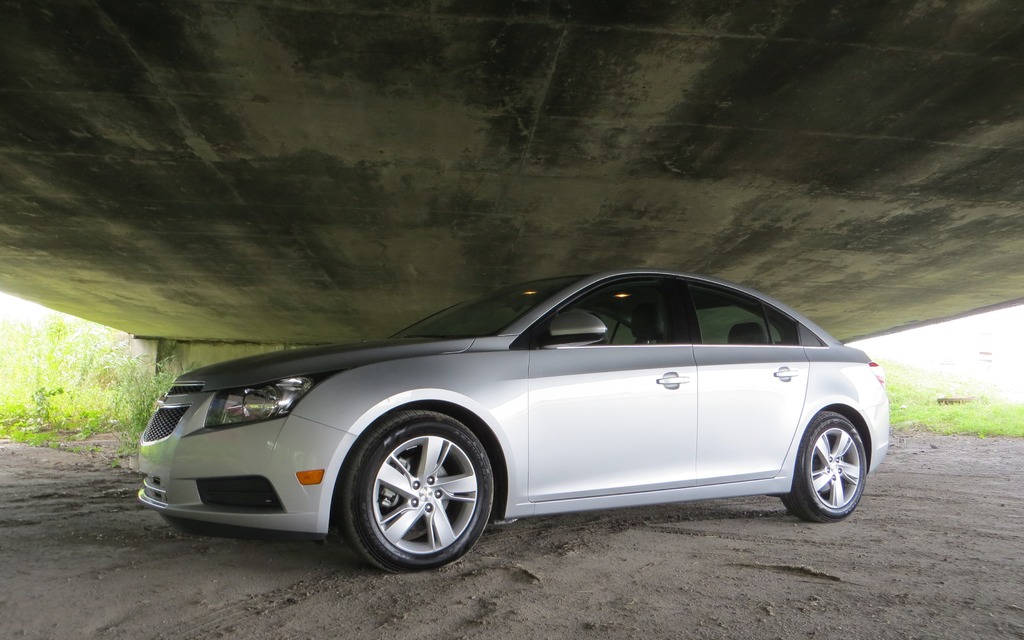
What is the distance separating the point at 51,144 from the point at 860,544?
835 centimetres

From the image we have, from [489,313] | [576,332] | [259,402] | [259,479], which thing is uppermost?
[489,313]

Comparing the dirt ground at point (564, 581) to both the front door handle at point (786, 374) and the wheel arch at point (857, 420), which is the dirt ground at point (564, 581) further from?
the front door handle at point (786, 374)

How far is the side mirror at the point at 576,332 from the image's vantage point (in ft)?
14.2

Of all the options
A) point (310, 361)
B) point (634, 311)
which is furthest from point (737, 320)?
point (310, 361)

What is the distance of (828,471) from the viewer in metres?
5.38

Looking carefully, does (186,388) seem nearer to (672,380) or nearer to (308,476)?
(308,476)

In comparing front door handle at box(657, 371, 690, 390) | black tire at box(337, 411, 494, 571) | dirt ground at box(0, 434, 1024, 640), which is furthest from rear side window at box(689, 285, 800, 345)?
black tire at box(337, 411, 494, 571)

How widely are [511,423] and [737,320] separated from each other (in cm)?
218

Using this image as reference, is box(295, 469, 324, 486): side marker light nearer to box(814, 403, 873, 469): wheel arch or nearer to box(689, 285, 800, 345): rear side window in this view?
box(689, 285, 800, 345): rear side window

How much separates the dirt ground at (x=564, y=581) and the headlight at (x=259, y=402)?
2.57 ft

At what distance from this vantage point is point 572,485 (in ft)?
13.9

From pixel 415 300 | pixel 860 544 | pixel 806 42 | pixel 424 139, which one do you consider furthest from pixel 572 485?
pixel 415 300

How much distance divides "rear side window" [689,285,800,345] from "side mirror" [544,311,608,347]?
3.24ft

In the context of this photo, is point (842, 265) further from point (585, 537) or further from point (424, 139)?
point (585, 537)
